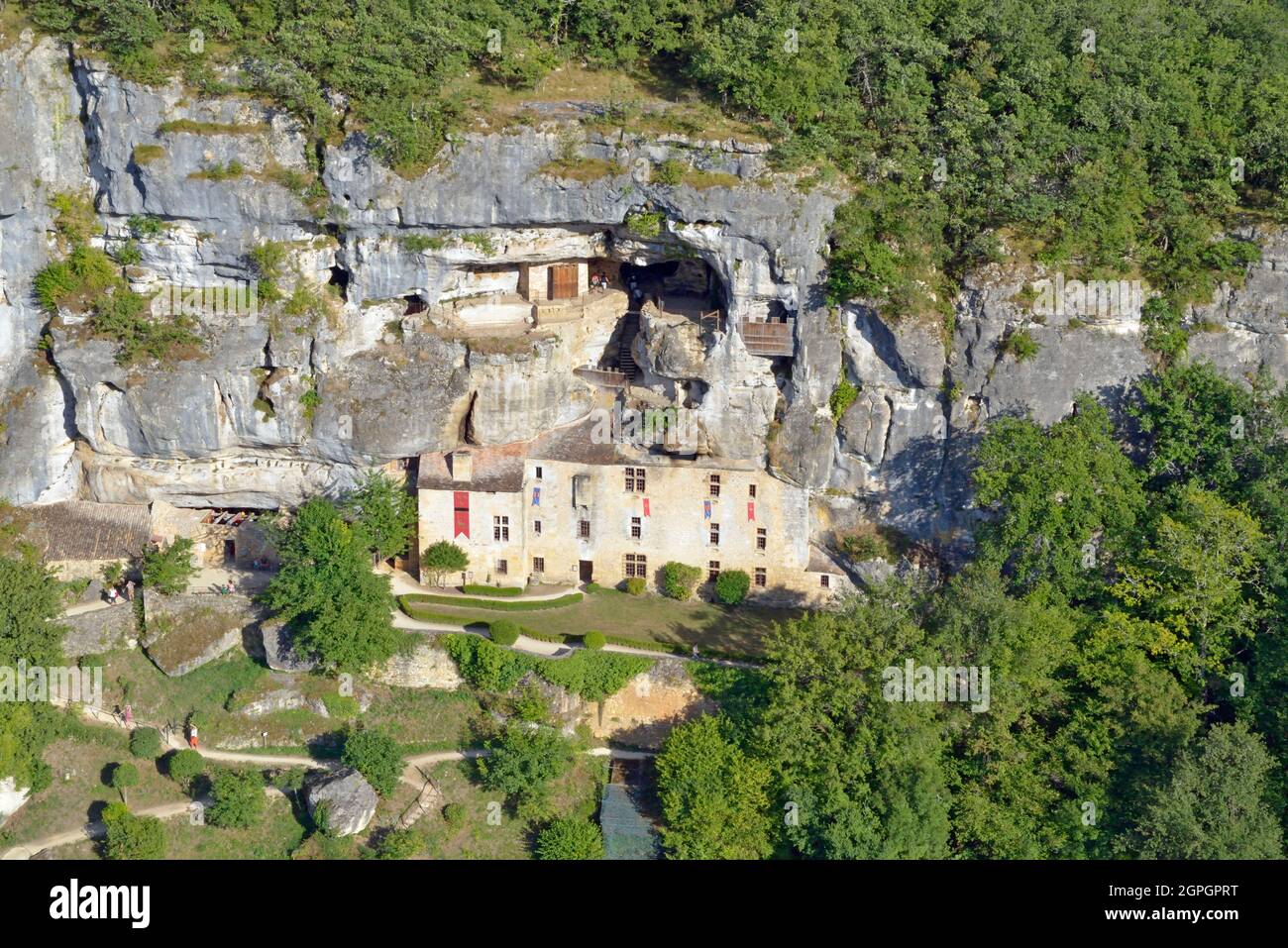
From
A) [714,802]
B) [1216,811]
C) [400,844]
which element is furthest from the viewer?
[400,844]

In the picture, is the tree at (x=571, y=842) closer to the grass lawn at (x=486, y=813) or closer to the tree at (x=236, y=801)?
the grass lawn at (x=486, y=813)

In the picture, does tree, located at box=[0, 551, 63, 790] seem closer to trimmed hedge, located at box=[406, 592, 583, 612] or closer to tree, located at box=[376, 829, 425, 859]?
tree, located at box=[376, 829, 425, 859]

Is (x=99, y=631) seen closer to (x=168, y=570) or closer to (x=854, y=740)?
(x=168, y=570)

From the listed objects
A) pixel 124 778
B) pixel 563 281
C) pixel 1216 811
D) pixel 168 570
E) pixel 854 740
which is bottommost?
pixel 124 778

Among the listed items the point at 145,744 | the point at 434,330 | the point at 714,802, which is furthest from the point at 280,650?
the point at 714,802

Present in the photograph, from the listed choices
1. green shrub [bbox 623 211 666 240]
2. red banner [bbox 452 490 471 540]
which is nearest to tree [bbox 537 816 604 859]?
red banner [bbox 452 490 471 540]

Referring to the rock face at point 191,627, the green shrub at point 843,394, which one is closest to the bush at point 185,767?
the rock face at point 191,627
